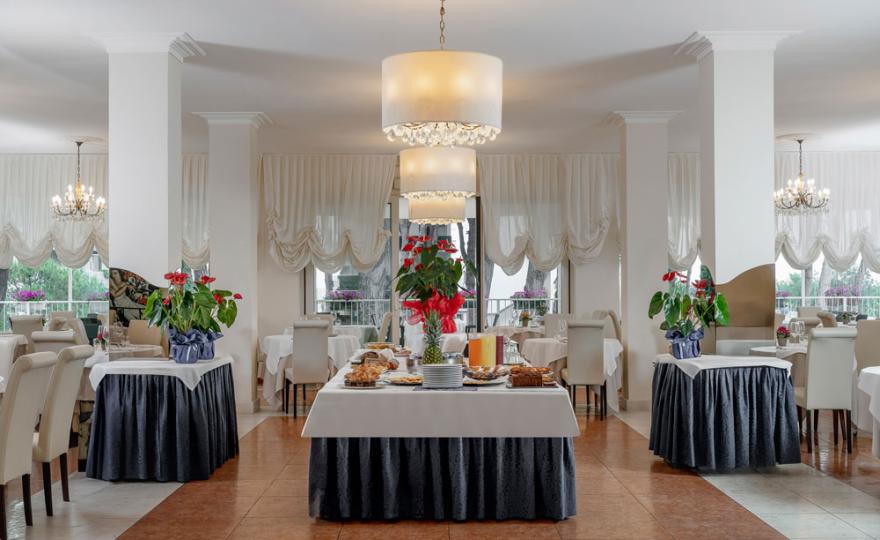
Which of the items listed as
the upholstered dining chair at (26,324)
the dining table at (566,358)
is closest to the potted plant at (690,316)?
the dining table at (566,358)

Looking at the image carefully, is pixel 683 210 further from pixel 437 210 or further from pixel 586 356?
pixel 437 210

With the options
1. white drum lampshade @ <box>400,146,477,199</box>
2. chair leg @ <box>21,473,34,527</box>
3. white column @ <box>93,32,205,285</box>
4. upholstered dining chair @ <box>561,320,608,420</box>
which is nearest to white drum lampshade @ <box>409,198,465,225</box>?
upholstered dining chair @ <box>561,320,608,420</box>

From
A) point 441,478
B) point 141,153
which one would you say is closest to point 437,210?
point 141,153

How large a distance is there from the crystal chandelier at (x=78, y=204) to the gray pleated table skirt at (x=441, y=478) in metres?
7.60

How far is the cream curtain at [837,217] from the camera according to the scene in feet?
40.7

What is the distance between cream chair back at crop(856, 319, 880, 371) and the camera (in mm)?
7543

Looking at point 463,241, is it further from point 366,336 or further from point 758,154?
point 758,154

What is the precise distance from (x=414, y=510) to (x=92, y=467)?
2.49 meters

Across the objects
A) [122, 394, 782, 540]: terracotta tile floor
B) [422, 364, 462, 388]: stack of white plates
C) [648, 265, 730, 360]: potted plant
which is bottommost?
[122, 394, 782, 540]: terracotta tile floor

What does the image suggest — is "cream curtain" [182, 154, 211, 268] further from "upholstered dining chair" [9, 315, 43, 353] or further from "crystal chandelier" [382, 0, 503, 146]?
"crystal chandelier" [382, 0, 503, 146]

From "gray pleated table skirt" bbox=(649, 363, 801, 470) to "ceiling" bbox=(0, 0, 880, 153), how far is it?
254 cm

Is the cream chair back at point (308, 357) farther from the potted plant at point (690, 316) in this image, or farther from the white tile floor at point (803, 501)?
the white tile floor at point (803, 501)

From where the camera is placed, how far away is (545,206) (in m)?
12.2

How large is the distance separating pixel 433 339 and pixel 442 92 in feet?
4.93
